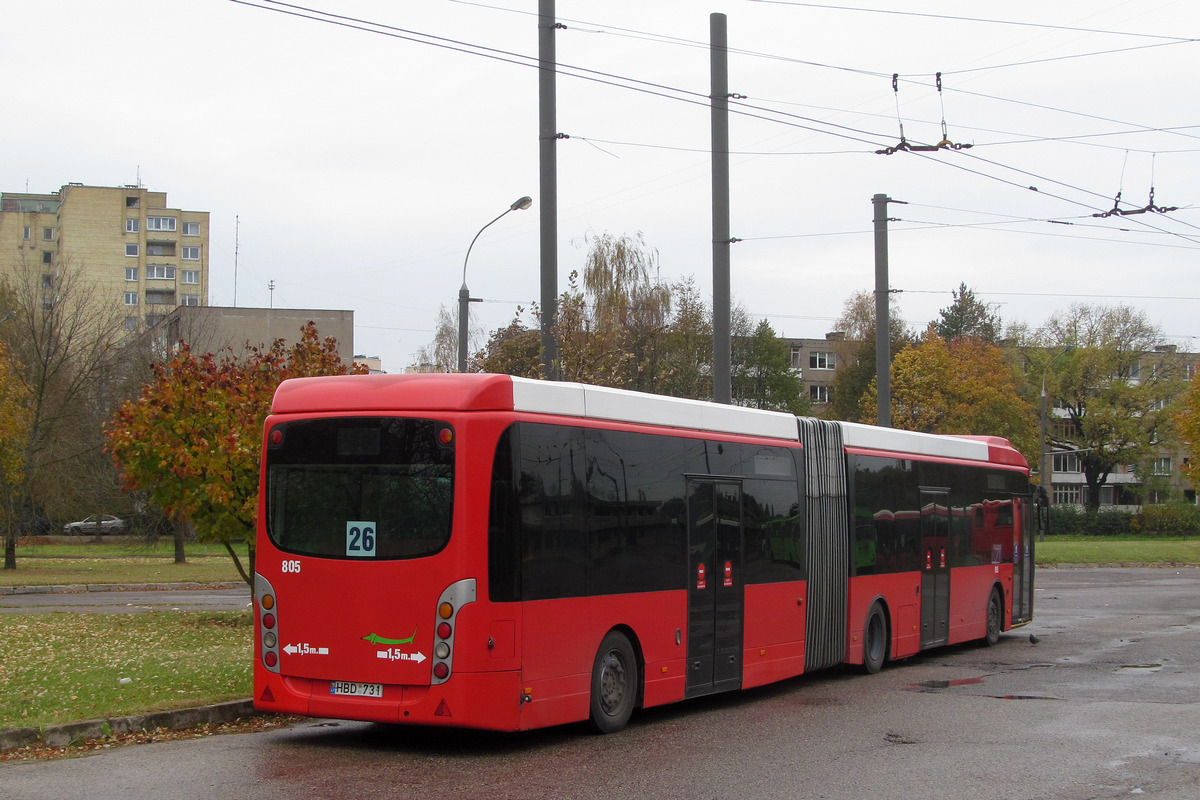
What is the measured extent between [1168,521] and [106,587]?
62311 mm

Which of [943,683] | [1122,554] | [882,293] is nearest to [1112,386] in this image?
[1122,554]

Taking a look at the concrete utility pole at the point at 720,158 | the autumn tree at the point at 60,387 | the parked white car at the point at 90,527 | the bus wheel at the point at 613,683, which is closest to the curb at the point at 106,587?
the autumn tree at the point at 60,387

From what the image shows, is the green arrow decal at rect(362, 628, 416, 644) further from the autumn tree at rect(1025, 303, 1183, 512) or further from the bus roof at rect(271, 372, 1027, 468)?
the autumn tree at rect(1025, 303, 1183, 512)

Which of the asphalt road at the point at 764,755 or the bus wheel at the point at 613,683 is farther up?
the bus wheel at the point at 613,683

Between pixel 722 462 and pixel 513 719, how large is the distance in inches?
164

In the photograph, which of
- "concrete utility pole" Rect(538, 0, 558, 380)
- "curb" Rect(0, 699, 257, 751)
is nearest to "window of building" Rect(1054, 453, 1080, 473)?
"concrete utility pole" Rect(538, 0, 558, 380)

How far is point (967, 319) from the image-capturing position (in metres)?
107

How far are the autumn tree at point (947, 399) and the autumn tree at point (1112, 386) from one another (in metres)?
10.7

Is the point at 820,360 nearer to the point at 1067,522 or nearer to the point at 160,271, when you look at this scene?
the point at 1067,522

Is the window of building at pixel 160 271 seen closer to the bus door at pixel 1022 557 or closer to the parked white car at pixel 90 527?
the parked white car at pixel 90 527

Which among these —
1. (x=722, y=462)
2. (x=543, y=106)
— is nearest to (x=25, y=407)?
(x=543, y=106)

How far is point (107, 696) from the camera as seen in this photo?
1107cm

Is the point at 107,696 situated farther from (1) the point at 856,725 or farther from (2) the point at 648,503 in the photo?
(1) the point at 856,725

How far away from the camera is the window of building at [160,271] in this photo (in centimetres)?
11294
